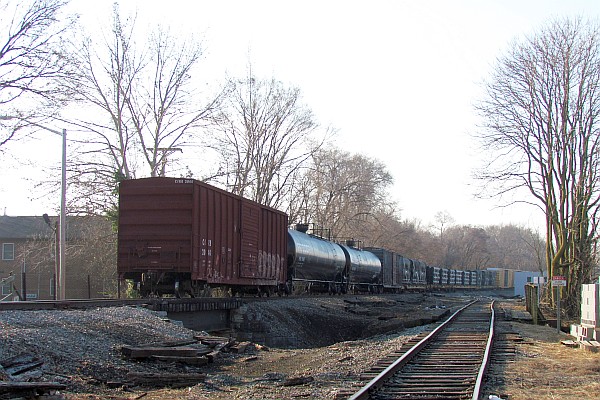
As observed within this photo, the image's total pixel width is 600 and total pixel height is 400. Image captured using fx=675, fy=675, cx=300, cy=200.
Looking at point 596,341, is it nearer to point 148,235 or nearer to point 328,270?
point 148,235

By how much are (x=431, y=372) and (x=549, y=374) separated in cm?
189

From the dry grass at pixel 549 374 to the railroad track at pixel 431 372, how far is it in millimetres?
400

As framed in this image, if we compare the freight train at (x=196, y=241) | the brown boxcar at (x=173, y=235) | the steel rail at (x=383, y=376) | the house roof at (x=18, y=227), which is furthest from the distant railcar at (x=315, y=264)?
the house roof at (x=18, y=227)

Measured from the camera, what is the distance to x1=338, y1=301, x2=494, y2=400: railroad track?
338 inches

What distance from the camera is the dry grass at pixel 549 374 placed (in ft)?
29.0

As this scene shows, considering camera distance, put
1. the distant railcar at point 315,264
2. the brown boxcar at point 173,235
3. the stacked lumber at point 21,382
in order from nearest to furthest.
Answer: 1. the stacked lumber at point 21,382
2. the brown boxcar at point 173,235
3. the distant railcar at point 315,264

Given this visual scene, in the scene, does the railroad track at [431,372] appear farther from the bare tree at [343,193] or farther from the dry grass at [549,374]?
the bare tree at [343,193]

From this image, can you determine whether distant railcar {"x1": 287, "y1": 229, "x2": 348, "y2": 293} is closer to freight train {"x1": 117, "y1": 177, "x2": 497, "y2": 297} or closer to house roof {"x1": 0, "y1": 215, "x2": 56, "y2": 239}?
freight train {"x1": 117, "y1": 177, "x2": 497, "y2": 297}

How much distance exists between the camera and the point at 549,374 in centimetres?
1070

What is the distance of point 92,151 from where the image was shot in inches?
1391

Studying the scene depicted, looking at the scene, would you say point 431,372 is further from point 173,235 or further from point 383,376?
point 173,235

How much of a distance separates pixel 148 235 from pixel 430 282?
52818 mm

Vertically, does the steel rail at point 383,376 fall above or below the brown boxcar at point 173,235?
below

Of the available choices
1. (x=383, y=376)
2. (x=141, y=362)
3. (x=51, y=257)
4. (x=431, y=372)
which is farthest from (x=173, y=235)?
(x=51, y=257)
